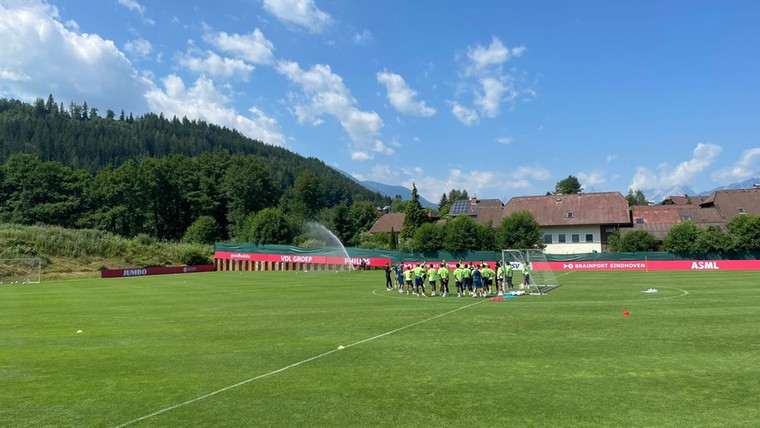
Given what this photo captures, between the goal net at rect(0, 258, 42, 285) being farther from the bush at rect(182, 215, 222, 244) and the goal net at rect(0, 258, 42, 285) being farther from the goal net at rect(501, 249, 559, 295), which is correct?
the goal net at rect(501, 249, 559, 295)

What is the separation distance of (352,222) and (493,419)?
110845mm

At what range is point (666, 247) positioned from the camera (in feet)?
185

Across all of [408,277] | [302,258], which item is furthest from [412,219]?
[408,277]

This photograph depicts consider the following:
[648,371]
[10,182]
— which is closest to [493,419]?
[648,371]

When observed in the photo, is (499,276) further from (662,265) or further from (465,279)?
(662,265)

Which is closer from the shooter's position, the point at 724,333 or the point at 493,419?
the point at 493,419

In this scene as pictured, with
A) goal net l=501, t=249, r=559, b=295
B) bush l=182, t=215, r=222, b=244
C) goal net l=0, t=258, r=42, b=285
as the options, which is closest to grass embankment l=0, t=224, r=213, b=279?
goal net l=0, t=258, r=42, b=285

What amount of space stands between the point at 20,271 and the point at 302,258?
30716 mm

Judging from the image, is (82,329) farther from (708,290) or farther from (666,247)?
(666,247)

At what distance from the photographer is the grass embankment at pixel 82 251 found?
196 ft

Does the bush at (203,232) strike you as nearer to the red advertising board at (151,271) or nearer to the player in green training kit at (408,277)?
the red advertising board at (151,271)

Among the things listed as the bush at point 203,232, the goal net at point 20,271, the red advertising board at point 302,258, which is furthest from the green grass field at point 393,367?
the bush at point 203,232

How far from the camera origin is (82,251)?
65125mm

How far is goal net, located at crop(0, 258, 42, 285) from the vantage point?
52.2 meters
